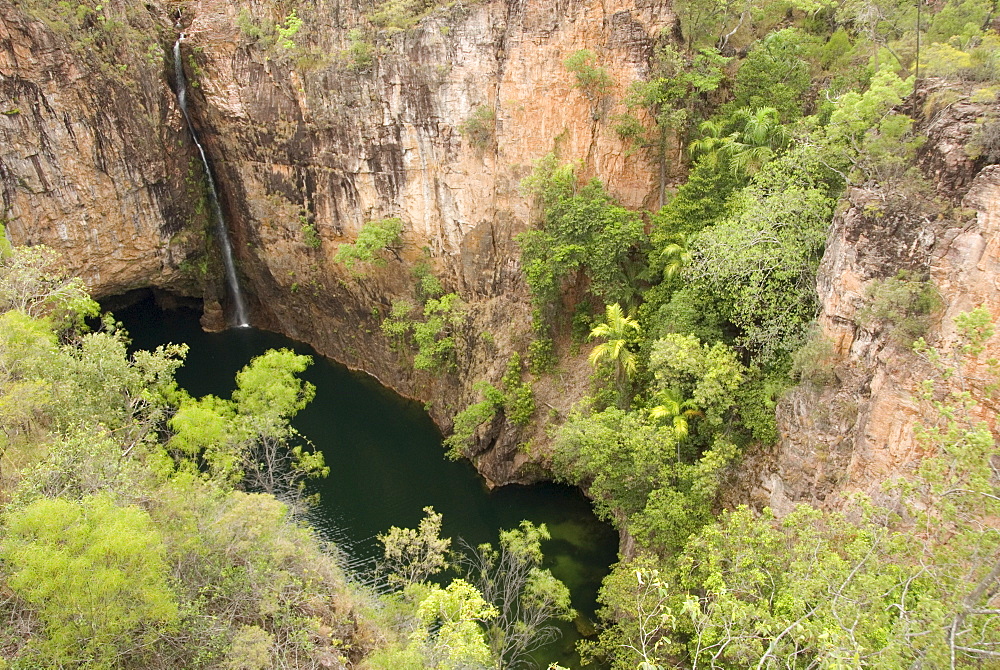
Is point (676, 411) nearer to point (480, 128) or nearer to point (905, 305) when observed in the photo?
point (905, 305)

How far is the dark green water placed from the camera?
18703mm

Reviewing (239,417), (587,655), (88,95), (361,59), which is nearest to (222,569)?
(239,417)

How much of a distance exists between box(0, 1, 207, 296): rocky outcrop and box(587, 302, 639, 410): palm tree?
1880 centimetres

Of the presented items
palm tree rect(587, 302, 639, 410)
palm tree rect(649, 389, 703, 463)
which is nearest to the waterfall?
palm tree rect(587, 302, 639, 410)

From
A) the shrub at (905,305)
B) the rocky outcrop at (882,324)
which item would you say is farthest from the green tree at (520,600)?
the shrub at (905,305)

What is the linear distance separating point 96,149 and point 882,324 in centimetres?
2498

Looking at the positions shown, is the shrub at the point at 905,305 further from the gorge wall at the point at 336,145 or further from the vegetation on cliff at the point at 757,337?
the gorge wall at the point at 336,145

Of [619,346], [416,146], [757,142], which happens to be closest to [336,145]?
[416,146]

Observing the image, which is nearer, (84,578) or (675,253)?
(84,578)

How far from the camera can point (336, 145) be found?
24.2m

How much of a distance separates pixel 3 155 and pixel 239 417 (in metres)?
13.7

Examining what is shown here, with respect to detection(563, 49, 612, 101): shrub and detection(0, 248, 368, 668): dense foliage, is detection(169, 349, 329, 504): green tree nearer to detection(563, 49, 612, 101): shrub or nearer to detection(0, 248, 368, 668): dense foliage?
detection(0, 248, 368, 668): dense foliage

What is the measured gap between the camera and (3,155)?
21.6 metres

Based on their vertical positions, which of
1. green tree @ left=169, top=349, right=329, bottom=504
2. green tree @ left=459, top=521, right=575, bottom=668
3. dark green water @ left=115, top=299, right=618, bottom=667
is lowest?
dark green water @ left=115, top=299, right=618, bottom=667
